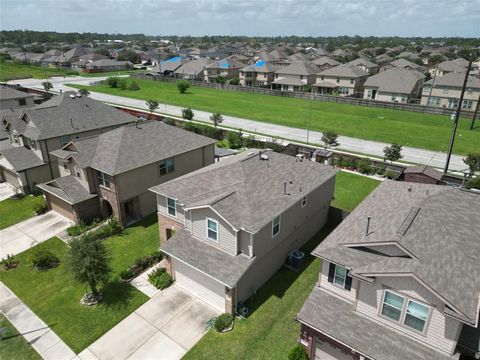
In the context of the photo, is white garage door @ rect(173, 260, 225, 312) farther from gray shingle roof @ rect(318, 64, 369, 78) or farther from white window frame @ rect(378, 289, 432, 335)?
gray shingle roof @ rect(318, 64, 369, 78)

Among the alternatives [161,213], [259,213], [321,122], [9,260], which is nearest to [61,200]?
[9,260]

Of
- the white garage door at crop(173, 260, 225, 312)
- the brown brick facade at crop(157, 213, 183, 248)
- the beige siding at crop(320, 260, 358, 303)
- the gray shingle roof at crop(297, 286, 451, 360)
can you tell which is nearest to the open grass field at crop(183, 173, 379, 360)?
the white garage door at crop(173, 260, 225, 312)

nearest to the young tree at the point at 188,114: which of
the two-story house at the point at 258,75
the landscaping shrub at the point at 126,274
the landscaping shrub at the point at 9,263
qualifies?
the landscaping shrub at the point at 9,263

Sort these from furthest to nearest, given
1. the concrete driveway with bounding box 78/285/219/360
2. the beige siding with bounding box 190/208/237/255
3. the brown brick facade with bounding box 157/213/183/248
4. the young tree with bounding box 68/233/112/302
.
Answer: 1. the brown brick facade with bounding box 157/213/183/248
2. the young tree with bounding box 68/233/112/302
3. the beige siding with bounding box 190/208/237/255
4. the concrete driveway with bounding box 78/285/219/360

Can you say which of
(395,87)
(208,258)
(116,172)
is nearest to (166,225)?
(208,258)

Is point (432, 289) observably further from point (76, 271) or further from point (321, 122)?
point (321, 122)

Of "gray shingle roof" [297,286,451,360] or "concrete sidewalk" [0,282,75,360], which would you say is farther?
"concrete sidewalk" [0,282,75,360]

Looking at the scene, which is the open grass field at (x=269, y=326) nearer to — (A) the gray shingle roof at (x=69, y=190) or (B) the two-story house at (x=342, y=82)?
(A) the gray shingle roof at (x=69, y=190)
